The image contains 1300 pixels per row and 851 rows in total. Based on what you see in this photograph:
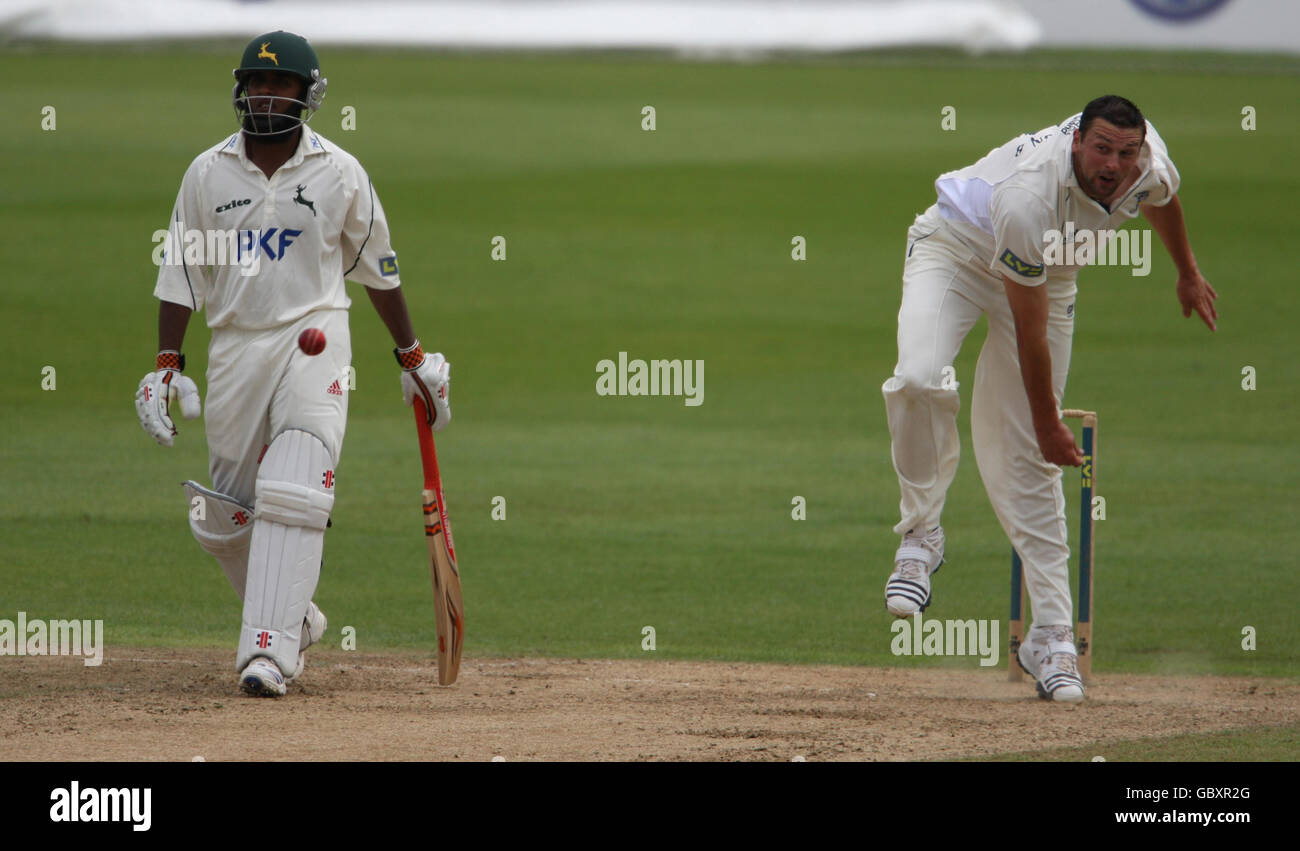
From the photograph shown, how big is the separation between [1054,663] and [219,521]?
122 inches

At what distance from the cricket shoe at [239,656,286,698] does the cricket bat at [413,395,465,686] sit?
2.27 feet

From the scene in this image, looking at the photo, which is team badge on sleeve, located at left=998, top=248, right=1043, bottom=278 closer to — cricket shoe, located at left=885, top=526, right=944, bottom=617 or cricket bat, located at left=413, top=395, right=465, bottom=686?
cricket shoe, located at left=885, top=526, right=944, bottom=617

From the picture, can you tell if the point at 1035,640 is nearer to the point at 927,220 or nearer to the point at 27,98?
the point at 927,220

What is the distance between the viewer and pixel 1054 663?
654 cm

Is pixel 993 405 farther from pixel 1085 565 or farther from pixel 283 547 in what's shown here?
pixel 283 547

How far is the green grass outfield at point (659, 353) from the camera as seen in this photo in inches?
352

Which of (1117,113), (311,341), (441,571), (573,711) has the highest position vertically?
(1117,113)

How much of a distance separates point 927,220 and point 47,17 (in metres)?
31.1

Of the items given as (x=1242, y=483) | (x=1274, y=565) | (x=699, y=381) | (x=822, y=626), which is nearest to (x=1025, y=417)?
(x=822, y=626)

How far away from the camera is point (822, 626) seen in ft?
28.2

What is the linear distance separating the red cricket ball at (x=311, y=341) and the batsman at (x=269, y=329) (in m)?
0.02

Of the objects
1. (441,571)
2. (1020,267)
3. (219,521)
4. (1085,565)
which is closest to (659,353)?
(1085,565)

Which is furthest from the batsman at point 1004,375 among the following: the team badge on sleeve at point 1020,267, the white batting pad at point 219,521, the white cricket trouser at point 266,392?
the white batting pad at point 219,521

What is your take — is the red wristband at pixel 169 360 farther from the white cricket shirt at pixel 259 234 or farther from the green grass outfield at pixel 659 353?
the green grass outfield at pixel 659 353
